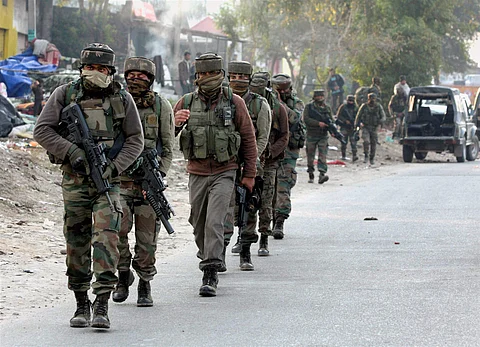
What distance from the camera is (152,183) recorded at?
7.80m

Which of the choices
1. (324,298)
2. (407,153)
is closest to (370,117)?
(407,153)

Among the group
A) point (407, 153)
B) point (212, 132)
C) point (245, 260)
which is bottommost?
point (407, 153)

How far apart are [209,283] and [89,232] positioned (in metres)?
1.53

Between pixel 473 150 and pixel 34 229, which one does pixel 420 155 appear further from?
pixel 34 229

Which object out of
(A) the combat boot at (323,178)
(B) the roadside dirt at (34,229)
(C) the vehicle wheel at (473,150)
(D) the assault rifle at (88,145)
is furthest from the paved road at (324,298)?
(C) the vehicle wheel at (473,150)

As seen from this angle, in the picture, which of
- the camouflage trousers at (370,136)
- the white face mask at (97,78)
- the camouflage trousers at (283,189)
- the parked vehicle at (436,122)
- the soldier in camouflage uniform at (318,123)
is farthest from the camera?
the parked vehicle at (436,122)

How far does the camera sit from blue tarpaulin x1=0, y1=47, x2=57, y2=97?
25.9 meters

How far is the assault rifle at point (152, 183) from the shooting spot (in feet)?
25.5

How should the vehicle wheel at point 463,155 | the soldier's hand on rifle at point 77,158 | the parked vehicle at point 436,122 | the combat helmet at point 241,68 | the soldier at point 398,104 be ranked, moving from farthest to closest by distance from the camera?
the soldier at point 398,104, the vehicle wheel at point 463,155, the parked vehicle at point 436,122, the combat helmet at point 241,68, the soldier's hand on rifle at point 77,158

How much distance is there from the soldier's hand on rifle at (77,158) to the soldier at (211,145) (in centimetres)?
179

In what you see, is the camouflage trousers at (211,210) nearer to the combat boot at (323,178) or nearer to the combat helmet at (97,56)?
the combat helmet at (97,56)

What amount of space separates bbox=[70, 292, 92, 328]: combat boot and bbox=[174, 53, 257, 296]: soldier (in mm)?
1451

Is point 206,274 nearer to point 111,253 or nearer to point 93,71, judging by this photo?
point 111,253

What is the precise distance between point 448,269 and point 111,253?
3.74 meters
